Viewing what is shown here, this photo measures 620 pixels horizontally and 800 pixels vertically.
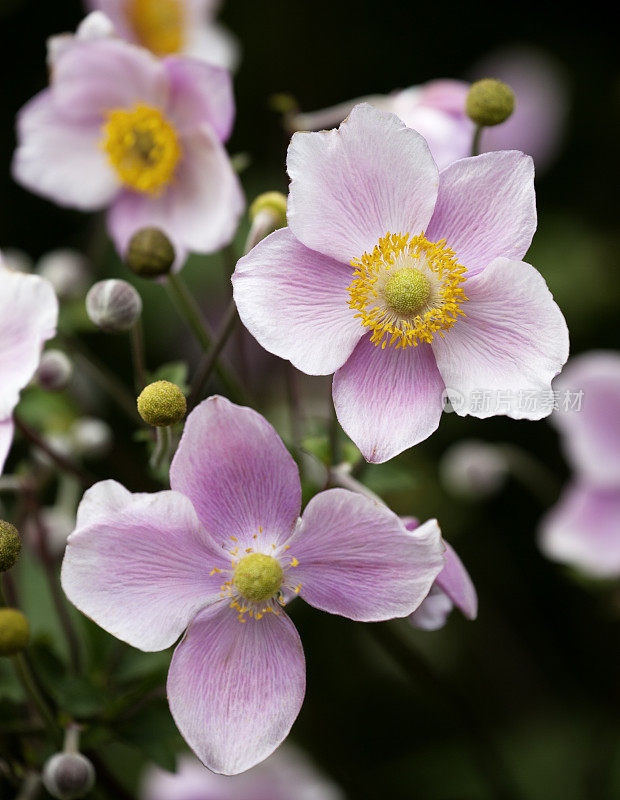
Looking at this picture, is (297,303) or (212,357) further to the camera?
(212,357)

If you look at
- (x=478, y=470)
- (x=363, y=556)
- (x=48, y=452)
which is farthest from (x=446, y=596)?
(x=478, y=470)

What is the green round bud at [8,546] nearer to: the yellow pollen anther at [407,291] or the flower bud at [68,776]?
the flower bud at [68,776]

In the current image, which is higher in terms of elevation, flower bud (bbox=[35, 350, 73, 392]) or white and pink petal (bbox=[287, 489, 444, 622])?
white and pink petal (bbox=[287, 489, 444, 622])

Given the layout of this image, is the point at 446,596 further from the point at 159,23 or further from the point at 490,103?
the point at 159,23

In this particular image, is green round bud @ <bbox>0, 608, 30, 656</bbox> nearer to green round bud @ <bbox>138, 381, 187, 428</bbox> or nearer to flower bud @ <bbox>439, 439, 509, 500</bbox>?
green round bud @ <bbox>138, 381, 187, 428</bbox>

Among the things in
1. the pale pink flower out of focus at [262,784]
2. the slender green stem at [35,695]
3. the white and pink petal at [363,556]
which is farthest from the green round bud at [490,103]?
the pale pink flower out of focus at [262,784]

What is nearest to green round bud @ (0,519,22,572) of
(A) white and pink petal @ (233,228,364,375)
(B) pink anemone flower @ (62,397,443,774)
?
(B) pink anemone flower @ (62,397,443,774)
